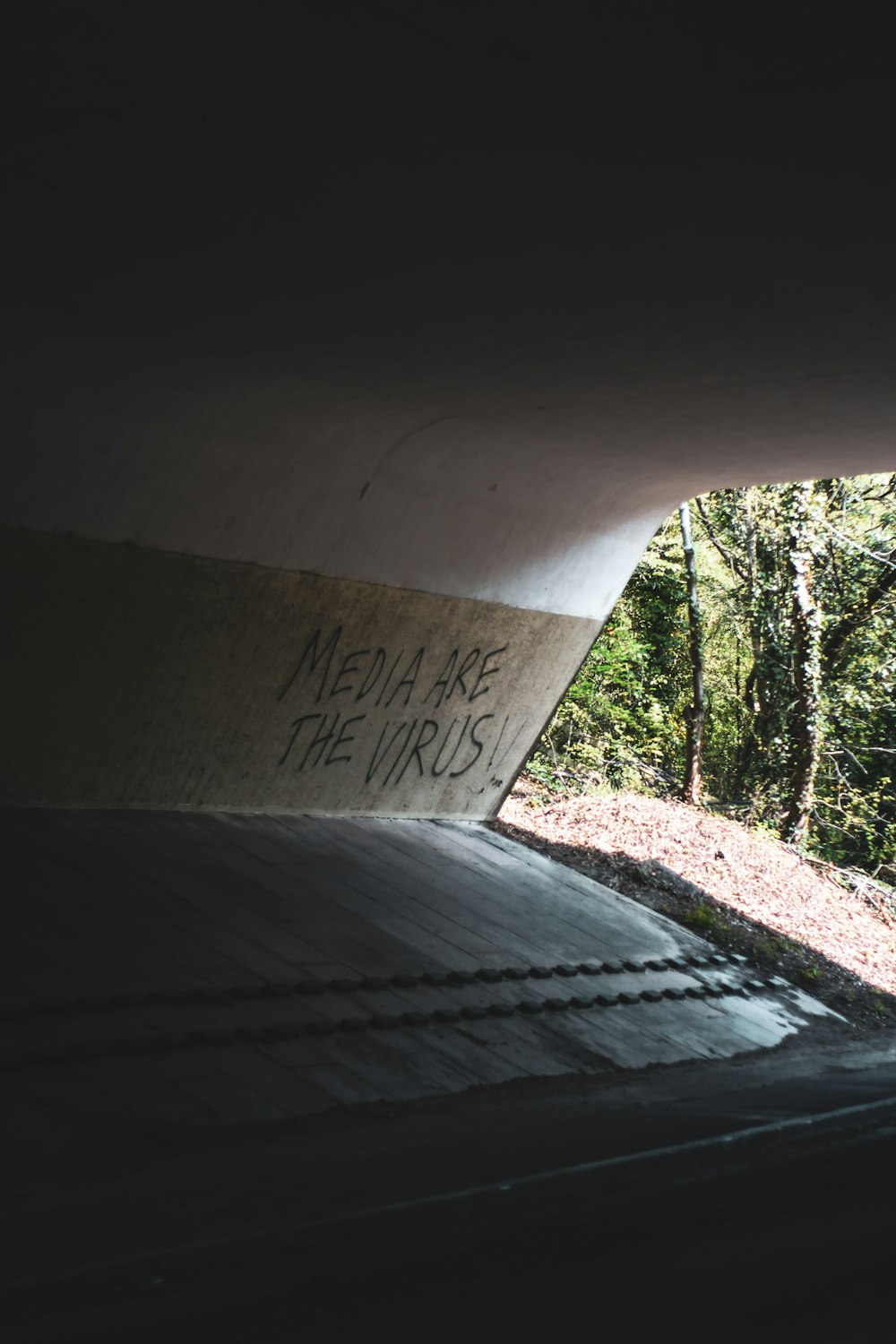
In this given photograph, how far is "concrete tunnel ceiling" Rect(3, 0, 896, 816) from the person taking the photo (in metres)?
4.01

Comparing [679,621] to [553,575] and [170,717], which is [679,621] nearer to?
[553,575]

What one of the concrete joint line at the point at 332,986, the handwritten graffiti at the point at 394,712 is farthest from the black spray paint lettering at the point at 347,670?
the concrete joint line at the point at 332,986

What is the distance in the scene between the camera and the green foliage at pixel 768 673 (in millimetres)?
16953

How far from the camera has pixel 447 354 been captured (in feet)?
25.3

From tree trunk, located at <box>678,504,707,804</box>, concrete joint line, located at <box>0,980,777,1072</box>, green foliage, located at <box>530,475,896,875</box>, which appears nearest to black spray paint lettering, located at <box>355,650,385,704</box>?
concrete joint line, located at <box>0,980,777,1072</box>

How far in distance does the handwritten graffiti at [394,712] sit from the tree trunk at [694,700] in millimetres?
5798

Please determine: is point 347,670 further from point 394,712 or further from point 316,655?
A: point 394,712

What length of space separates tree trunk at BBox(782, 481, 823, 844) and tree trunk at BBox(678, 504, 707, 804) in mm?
1447

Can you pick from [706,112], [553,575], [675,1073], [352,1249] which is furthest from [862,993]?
[706,112]

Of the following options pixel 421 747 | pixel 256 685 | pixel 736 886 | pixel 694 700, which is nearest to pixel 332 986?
pixel 256 685

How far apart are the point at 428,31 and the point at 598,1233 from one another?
4723 millimetres

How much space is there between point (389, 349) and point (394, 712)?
186 inches

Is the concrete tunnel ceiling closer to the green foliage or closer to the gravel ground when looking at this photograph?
the gravel ground

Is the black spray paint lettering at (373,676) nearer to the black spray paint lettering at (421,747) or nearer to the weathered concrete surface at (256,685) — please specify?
the weathered concrete surface at (256,685)
